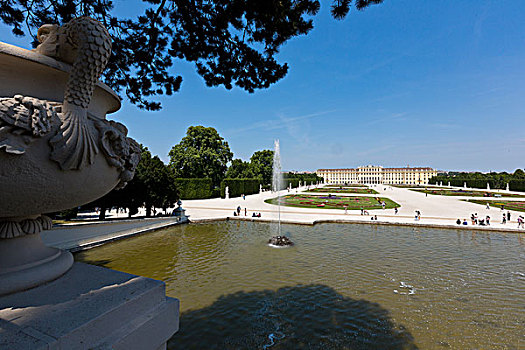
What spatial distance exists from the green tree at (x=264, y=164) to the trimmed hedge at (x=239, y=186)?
948 cm

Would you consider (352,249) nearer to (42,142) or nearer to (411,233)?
(411,233)

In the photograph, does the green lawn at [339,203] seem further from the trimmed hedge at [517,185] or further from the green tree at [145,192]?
the trimmed hedge at [517,185]

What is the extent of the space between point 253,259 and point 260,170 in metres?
43.9

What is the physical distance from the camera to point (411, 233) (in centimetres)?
1336

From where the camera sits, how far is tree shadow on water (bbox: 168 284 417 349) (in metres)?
4.39

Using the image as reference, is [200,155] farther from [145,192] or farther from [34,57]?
[34,57]

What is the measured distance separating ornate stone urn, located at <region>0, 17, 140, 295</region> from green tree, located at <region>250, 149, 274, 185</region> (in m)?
48.5

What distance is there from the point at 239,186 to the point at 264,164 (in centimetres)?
1934

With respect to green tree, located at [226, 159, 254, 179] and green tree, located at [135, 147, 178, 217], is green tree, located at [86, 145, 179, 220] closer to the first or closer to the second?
green tree, located at [135, 147, 178, 217]

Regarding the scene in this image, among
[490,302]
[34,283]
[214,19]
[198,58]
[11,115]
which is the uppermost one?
[214,19]

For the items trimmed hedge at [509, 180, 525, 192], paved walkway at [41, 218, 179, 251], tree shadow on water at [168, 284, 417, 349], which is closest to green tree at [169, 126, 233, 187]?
paved walkway at [41, 218, 179, 251]

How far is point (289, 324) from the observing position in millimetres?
4965

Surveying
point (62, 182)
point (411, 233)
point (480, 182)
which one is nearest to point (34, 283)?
point (62, 182)

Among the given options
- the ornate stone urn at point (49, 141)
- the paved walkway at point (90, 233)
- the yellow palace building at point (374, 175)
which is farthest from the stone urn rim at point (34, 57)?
the yellow palace building at point (374, 175)
